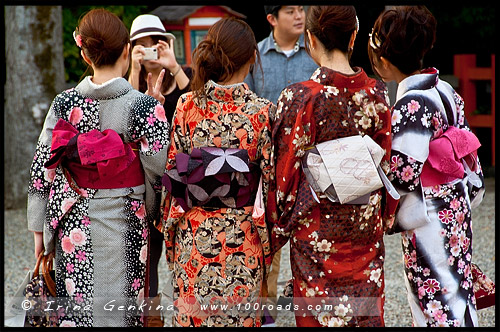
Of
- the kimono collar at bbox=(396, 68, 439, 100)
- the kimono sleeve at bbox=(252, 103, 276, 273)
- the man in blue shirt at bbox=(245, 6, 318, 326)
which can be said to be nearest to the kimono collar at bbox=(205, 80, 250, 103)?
the kimono sleeve at bbox=(252, 103, 276, 273)

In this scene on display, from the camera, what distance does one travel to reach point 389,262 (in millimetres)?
5812

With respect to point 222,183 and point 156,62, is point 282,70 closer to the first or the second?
point 156,62

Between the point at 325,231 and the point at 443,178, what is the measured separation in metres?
0.70

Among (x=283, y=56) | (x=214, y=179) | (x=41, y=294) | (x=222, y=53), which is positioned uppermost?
(x=283, y=56)

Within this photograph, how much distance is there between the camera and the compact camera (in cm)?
385

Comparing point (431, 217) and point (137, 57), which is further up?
point (137, 57)

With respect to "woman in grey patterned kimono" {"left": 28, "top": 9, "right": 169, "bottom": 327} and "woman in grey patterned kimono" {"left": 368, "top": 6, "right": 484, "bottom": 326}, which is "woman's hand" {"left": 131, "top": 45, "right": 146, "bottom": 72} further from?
"woman in grey patterned kimono" {"left": 368, "top": 6, "right": 484, "bottom": 326}

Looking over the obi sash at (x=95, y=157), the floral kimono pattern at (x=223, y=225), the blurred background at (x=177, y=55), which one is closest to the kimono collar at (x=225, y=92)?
the floral kimono pattern at (x=223, y=225)

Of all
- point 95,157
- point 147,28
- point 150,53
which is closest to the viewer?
point 95,157

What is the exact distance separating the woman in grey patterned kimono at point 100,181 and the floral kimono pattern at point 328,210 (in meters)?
0.66

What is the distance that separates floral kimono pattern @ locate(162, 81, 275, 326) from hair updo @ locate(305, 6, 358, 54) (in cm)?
43

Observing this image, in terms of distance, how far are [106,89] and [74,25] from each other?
648 cm

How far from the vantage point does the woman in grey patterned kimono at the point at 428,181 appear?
3.10 metres

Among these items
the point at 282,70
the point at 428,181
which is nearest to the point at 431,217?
the point at 428,181
